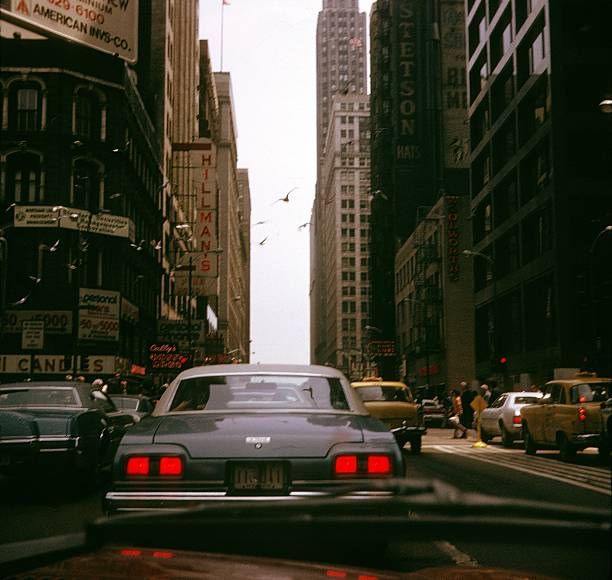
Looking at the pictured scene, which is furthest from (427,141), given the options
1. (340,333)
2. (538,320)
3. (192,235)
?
(340,333)

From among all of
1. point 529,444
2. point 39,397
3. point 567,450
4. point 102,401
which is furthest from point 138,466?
point 529,444

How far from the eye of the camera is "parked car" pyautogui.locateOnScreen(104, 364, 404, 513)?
18.2ft

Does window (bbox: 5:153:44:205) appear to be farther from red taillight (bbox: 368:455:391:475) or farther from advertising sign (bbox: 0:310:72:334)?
red taillight (bbox: 368:455:391:475)

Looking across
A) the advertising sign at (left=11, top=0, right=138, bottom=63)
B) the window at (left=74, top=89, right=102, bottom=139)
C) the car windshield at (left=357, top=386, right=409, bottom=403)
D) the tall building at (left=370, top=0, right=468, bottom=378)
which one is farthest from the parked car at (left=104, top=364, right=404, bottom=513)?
the tall building at (left=370, top=0, right=468, bottom=378)

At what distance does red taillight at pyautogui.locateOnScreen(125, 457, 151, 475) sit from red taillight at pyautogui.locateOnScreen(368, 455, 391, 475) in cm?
135

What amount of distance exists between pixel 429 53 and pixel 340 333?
3242 inches

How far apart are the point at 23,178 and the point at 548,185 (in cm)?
2540

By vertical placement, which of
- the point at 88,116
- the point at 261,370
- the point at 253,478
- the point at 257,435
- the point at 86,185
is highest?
the point at 88,116

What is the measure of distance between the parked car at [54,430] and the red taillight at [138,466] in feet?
15.4

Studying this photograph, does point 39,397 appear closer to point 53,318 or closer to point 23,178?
point 53,318

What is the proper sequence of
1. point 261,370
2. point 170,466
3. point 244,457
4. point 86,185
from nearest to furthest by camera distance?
point 244,457 → point 170,466 → point 261,370 → point 86,185

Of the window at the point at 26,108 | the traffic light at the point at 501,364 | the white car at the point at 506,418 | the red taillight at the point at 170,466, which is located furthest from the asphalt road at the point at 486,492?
the window at the point at 26,108

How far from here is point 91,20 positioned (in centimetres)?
322

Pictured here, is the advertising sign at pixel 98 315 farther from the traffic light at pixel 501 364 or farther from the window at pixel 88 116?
the traffic light at pixel 501 364
